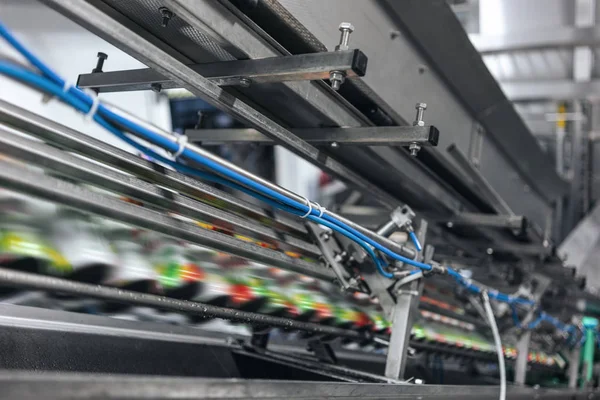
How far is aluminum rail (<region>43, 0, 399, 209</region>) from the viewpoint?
79cm

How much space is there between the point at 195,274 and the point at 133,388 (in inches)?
17.0

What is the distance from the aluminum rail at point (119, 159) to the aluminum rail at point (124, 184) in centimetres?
2

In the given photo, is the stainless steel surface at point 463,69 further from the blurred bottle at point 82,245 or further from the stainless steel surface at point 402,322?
the blurred bottle at point 82,245

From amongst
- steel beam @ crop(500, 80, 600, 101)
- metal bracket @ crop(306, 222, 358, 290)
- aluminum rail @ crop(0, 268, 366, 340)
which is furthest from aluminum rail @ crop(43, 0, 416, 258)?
steel beam @ crop(500, 80, 600, 101)

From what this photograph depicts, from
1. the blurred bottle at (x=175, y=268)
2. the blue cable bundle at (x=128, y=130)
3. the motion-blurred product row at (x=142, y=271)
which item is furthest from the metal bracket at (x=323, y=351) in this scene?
the blurred bottle at (x=175, y=268)

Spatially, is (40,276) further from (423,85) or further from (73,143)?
(423,85)

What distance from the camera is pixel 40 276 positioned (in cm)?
80

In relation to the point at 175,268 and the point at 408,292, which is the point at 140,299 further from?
the point at 408,292

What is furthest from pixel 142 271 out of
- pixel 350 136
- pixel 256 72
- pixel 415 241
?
pixel 415 241

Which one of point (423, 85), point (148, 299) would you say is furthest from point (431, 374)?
point (148, 299)

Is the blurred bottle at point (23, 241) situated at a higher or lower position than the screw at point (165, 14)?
lower

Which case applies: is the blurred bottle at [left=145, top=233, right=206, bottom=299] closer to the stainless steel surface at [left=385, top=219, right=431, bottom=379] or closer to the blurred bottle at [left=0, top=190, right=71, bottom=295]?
the blurred bottle at [left=0, top=190, right=71, bottom=295]

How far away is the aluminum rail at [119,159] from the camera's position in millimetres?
826

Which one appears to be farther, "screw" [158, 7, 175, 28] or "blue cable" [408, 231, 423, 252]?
"blue cable" [408, 231, 423, 252]
